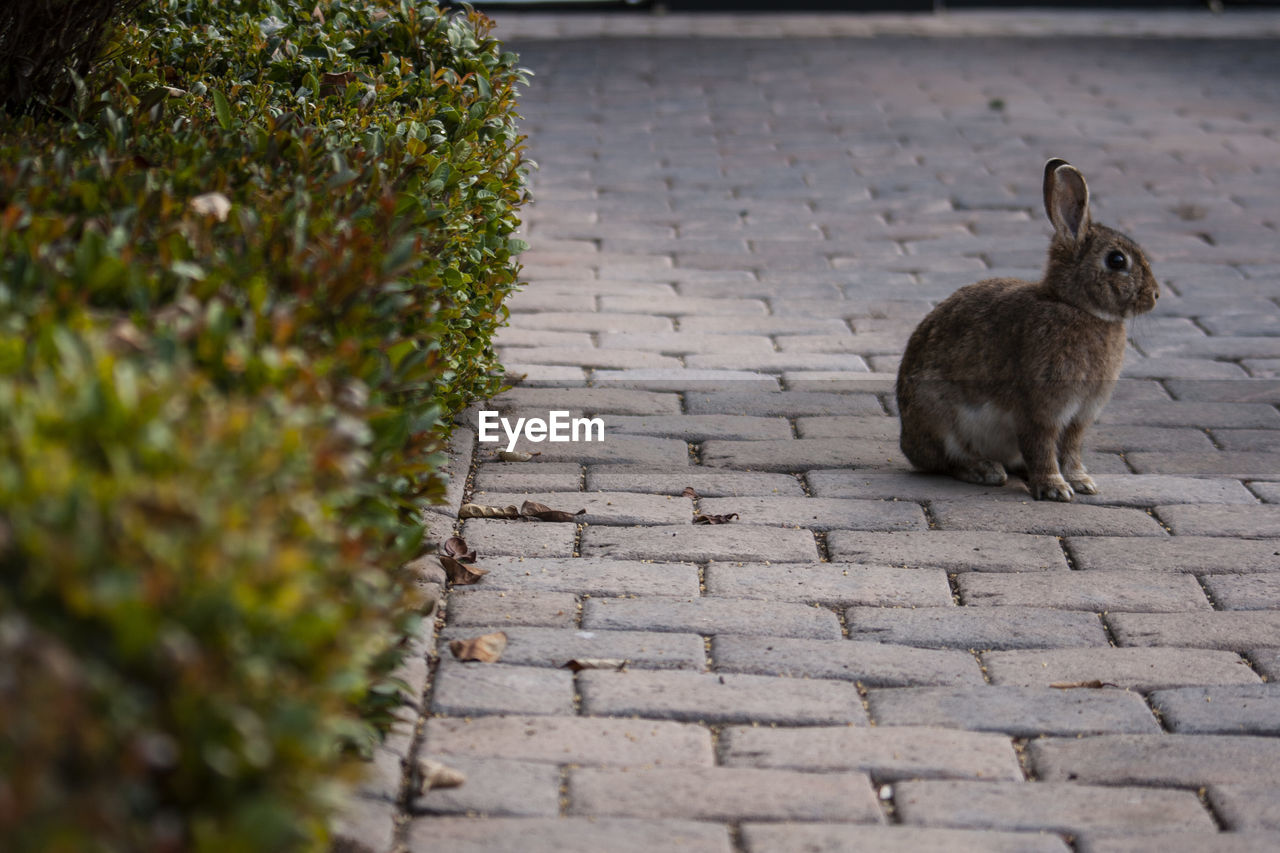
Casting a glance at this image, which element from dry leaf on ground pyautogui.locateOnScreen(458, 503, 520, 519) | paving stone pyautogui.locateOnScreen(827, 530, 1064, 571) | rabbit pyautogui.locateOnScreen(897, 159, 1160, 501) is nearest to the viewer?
paving stone pyautogui.locateOnScreen(827, 530, 1064, 571)

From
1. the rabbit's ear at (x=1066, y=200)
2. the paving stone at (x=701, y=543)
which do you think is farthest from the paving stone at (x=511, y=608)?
the rabbit's ear at (x=1066, y=200)

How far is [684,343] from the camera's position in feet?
21.7

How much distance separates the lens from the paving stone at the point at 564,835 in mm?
3025

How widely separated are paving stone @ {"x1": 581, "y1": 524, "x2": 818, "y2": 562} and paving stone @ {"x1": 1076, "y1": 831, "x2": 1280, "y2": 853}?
1.56m

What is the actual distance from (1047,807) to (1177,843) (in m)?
0.28

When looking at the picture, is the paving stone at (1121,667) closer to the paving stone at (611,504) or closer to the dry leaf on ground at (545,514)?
the paving stone at (611,504)

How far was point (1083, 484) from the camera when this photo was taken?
509cm

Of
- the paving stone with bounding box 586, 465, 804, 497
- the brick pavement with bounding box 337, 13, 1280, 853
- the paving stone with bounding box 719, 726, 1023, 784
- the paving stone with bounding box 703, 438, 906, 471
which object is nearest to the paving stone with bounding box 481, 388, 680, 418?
the brick pavement with bounding box 337, 13, 1280, 853

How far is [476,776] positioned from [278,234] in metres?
1.27

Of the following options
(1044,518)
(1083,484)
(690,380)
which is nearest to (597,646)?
(1044,518)

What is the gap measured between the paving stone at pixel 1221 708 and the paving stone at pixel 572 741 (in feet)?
3.91

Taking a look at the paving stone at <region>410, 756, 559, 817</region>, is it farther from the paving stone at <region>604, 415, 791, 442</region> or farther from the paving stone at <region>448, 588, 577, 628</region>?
the paving stone at <region>604, 415, 791, 442</region>

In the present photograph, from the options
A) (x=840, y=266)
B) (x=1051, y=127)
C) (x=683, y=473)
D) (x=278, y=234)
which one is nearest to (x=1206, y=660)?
(x=683, y=473)

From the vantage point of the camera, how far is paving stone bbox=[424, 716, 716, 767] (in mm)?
3385
